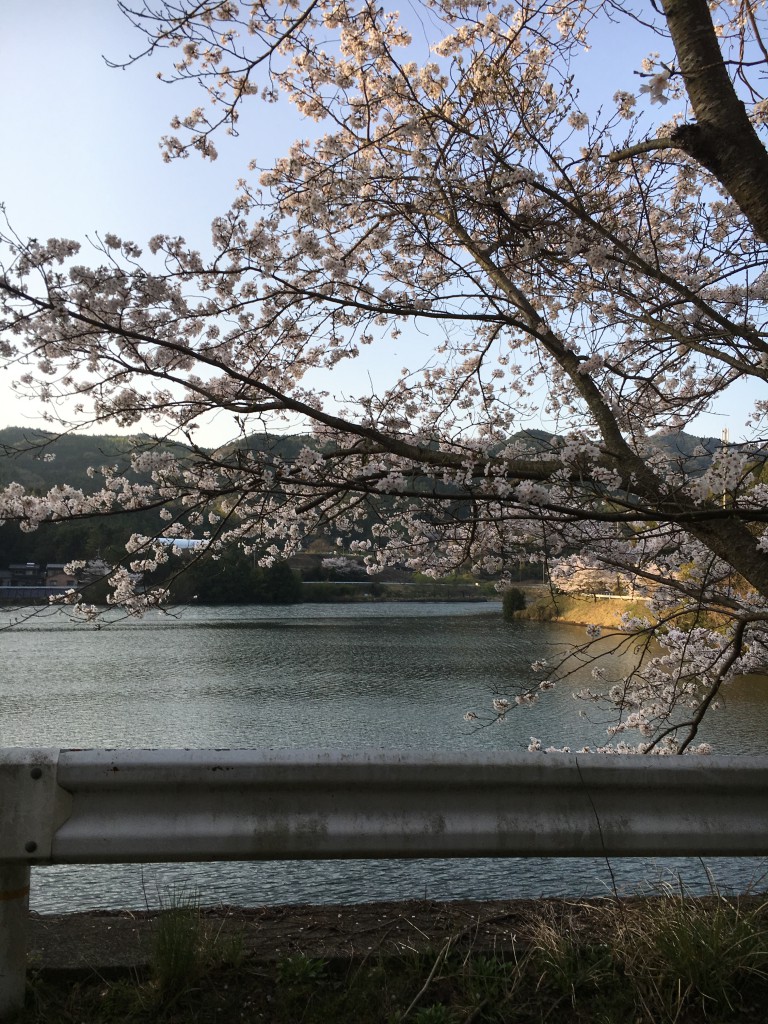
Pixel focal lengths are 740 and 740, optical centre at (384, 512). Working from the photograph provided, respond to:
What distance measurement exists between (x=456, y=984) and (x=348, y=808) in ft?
2.22

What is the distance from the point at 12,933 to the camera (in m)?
1.94

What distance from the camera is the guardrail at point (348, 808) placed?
1946mm

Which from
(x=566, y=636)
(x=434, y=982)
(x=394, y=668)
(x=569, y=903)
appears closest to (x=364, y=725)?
(x=394, y=668)

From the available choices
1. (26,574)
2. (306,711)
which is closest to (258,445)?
(306,711)

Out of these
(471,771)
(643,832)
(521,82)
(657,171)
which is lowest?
(643,832)

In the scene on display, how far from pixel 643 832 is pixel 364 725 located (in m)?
8.37

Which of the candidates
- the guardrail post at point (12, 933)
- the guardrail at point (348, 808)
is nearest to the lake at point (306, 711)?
the guardrail at point (348, 808)

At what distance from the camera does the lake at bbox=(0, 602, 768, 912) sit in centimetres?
454

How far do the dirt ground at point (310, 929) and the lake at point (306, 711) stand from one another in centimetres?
61

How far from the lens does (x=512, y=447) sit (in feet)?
13.5

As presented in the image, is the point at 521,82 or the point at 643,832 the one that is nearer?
the point at 643,832

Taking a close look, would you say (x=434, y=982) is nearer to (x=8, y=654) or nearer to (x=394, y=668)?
(x=394, y=668)

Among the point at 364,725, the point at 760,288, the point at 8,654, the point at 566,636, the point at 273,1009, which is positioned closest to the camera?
the point at 273,1009

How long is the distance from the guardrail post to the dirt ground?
226mm
